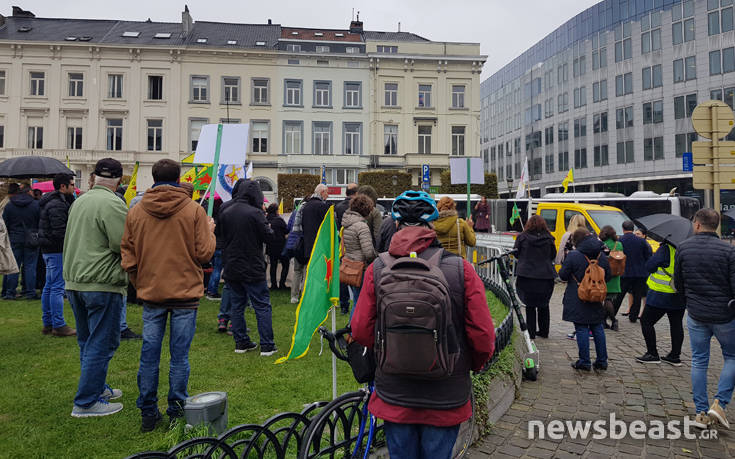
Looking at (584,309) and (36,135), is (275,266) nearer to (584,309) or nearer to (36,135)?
(584,309)

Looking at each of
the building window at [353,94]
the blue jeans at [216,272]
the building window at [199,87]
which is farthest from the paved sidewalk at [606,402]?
the building window at [199,87]

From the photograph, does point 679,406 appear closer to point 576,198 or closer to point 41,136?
point 576,198

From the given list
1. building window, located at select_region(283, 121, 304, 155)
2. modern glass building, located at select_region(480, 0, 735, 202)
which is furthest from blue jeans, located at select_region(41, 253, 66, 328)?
modern glass building, located at select_region(480, 0, 735, 202)

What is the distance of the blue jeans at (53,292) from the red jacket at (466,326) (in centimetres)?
545

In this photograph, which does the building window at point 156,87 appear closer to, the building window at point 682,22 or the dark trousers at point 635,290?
the dark trousers at point 635,290

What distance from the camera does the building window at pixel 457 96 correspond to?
1578 inches

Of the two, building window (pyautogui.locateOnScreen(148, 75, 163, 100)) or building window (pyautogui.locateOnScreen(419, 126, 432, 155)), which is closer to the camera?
building window (pyautogui.locateOnScreen(148, 75, 163, 100))

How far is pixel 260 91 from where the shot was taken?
38.8 m

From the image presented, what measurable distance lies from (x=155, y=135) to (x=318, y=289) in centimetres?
3794

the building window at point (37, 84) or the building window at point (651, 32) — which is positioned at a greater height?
the building window at point (651, 32)

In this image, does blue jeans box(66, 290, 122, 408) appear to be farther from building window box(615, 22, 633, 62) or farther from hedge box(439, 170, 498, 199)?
building window box(615, 22, 633, 62)

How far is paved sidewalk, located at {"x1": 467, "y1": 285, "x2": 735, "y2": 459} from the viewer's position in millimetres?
4066

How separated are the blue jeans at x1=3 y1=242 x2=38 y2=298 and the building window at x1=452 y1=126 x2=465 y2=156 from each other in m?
34.2
